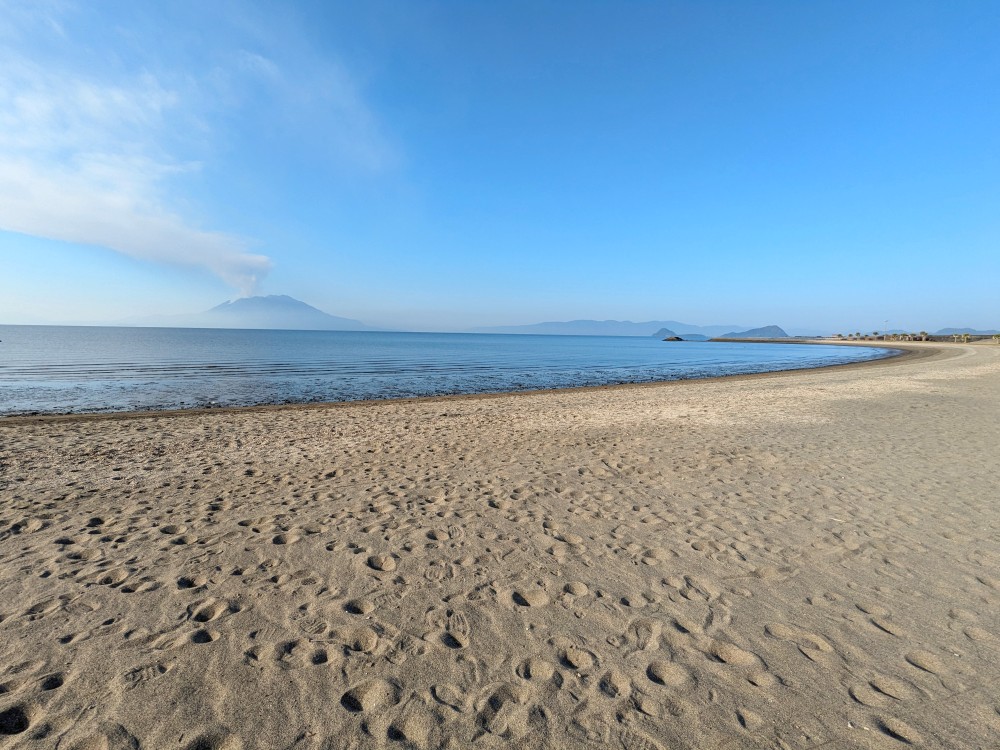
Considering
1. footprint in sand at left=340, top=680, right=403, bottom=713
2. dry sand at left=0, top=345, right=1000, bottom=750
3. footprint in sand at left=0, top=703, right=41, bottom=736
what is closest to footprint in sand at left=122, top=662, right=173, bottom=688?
dry sand at left=0, top=345, right=1000, bottom=750

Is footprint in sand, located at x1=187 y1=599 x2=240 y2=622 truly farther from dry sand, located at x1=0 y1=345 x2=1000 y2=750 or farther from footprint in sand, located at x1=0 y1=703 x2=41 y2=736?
footprint in sand, located at x1=0 y1=703 x2=41 y2=736

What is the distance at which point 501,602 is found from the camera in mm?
4070

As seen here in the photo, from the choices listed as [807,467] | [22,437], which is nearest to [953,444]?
[807,467]

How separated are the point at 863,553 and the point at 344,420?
12.3m

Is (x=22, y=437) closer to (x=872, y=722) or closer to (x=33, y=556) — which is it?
(x=33, y=556)

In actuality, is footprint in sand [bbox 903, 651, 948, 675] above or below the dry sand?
above

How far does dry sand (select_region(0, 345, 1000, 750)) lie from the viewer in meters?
2.82

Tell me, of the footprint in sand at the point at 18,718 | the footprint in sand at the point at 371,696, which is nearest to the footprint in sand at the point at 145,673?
the footprint in sand at the point at 18,718

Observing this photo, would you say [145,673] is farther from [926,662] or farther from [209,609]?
[926,662]

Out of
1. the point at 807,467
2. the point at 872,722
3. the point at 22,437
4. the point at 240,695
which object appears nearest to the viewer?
the point at 872,722

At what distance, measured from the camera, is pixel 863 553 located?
4.95m

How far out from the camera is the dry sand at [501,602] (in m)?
2.82

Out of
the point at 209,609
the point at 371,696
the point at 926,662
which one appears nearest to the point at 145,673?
the point at 209,609

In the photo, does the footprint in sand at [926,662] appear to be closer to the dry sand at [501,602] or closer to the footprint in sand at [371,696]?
the dry sand at [501,602]
